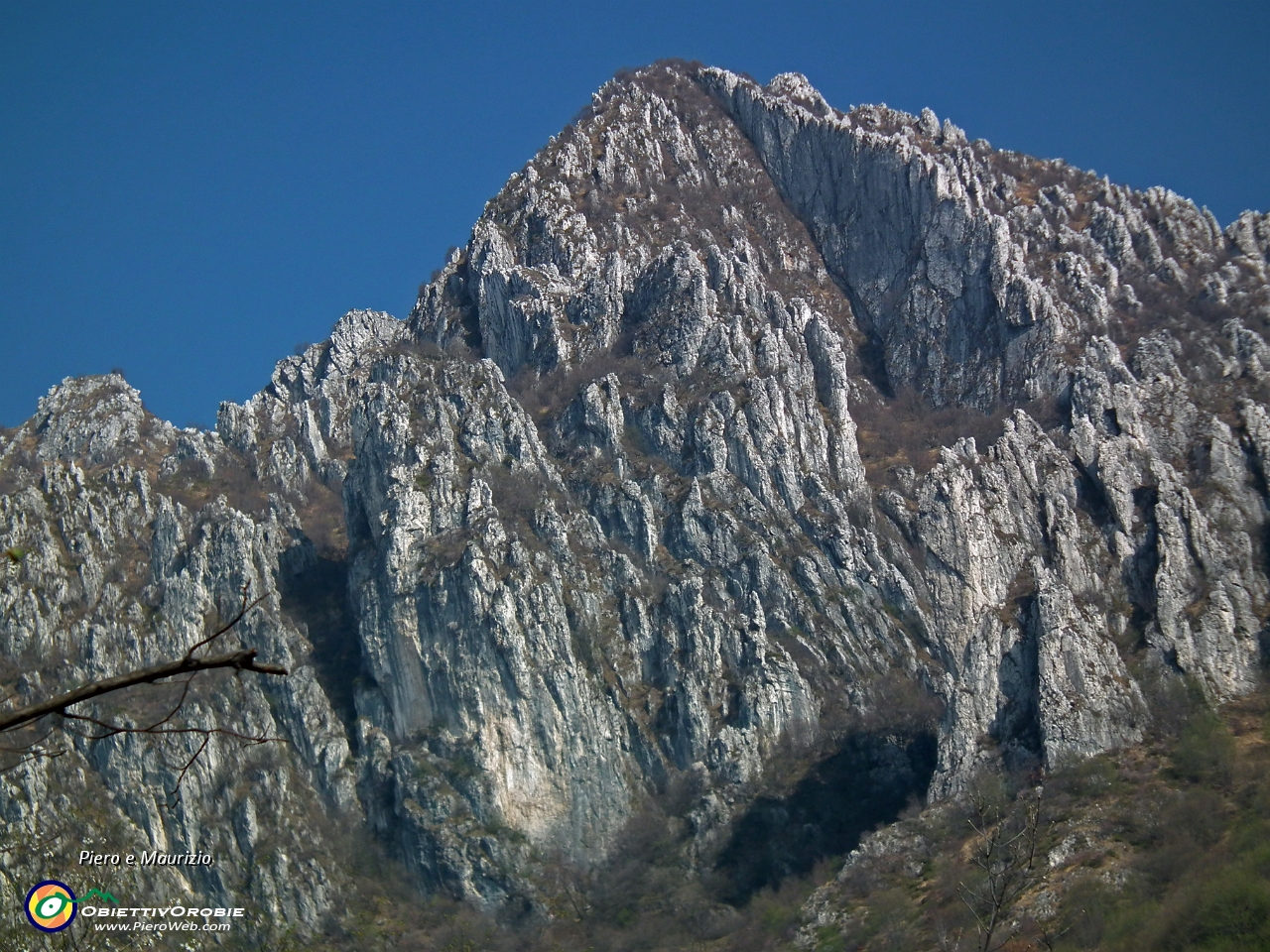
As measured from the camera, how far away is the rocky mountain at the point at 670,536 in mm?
73812

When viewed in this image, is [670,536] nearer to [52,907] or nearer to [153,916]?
[153,916]

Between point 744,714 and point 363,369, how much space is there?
4998 centimetres

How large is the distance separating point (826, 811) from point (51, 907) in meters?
55.3

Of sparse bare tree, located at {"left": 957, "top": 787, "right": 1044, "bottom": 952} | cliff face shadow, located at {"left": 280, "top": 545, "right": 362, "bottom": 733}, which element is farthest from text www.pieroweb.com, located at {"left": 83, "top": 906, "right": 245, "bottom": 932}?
sparse bare tree, located at {"left": 957, "top": 787, "right": 1044, "bottom": 952}

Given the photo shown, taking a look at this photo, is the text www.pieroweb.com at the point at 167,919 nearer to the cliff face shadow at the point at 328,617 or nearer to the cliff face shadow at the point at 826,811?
the cliff face shadow at the point at 328,617

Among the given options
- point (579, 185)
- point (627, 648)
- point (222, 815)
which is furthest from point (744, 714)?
point (579, 185)

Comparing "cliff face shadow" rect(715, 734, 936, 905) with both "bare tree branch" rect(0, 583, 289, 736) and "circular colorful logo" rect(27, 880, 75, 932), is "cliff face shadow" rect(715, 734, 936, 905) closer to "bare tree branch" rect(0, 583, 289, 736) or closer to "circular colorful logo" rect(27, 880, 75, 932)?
"circular colorful logo" rect(27, 880, 75, 932)

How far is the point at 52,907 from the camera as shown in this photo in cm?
2602

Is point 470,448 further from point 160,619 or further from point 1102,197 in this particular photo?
point 1102,197

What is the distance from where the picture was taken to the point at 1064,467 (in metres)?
86.9

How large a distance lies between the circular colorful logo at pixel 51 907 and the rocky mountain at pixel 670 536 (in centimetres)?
3752

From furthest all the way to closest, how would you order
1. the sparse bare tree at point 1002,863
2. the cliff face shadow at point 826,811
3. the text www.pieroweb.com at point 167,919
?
1. the cliff face shadow at point 826,811
2. the text www.pieroweb.com at point 167,919
3. the sparse bare tree at point 1002,863

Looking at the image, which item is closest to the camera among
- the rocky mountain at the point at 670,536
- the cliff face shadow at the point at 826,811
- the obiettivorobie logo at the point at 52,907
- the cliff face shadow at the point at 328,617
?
Answer: the obiettivorobie logo at the point at 52,907

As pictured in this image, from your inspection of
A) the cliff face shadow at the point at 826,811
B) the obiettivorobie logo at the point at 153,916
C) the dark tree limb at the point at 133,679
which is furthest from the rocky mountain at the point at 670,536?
the dark tree limb at the point at 133,679
